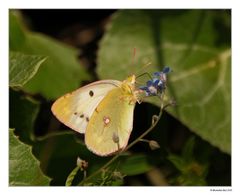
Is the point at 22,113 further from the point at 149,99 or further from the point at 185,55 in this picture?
the point at 185,55

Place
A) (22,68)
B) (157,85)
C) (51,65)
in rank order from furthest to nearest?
(51,65) → (22,68) → (157,85)

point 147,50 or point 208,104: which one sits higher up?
point 147,50

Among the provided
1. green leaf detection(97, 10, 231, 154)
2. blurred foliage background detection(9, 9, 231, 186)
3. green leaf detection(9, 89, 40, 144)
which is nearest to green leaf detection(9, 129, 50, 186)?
blurred foliage background detection(9, 9, 231, 186)

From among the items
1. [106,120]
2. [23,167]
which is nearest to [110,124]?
[106,120]

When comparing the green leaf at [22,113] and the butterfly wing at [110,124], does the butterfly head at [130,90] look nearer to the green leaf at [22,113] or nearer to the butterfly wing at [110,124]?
the butterfly wing at [110,124]

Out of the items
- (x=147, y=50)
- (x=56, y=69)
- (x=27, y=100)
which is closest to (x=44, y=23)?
(x=56, y=69)
